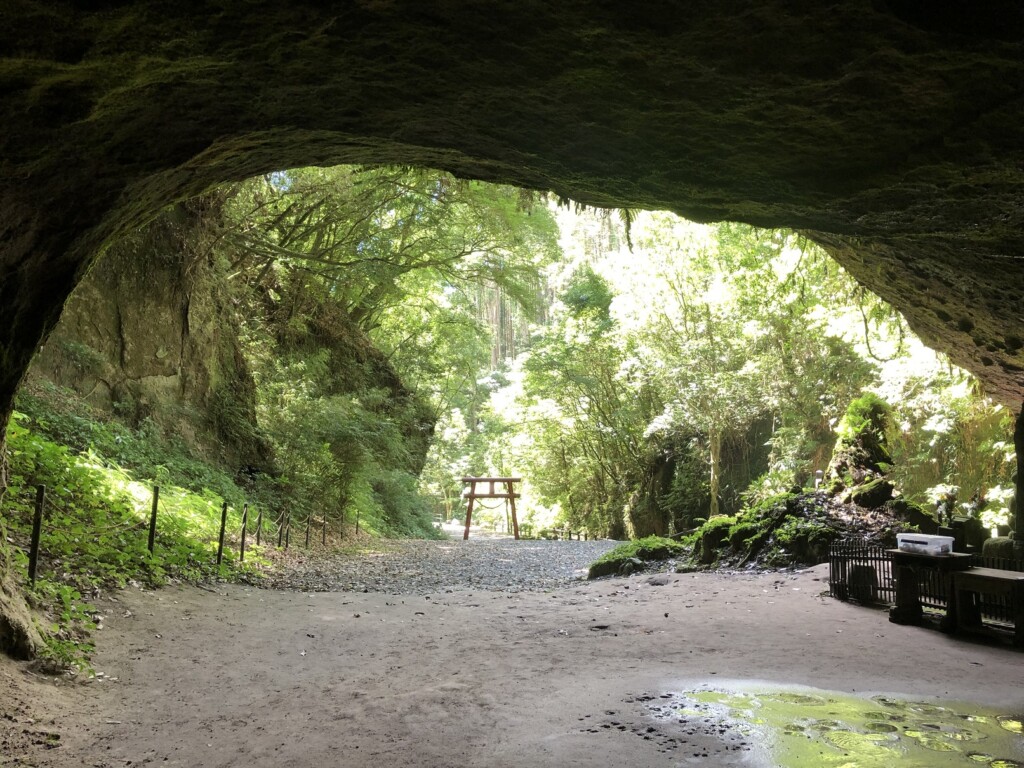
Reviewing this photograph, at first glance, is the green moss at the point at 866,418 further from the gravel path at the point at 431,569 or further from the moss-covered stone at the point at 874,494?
the gravel path at the point at 431,569

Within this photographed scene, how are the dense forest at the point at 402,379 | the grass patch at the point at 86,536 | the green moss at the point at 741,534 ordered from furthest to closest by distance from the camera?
1. the green moss at the point at 741,534
2. the dense forest at the point at 402,379
3. the grass patch at the point at 86,536

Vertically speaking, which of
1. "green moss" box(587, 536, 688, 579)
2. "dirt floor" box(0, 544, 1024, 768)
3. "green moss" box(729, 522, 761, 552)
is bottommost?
"dirt floor" box(0, 544, 1024, 768)

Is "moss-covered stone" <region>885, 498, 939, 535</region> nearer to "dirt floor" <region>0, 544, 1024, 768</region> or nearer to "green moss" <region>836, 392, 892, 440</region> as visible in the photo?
"green moss" <region>836, 392, 892, 440</region>

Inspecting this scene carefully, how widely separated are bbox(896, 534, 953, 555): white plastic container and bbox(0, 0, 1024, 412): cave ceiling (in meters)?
3.51

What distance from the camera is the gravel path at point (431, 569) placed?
1148 cm

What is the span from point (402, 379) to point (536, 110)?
73.5ft

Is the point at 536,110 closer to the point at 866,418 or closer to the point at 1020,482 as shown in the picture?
the point at 1020,482

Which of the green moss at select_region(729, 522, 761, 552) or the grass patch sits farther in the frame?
the green moss at select_region(729, 522, 761, 552)

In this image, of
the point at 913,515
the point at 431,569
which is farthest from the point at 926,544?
the point at 431,569

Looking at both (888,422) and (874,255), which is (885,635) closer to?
(874,255)

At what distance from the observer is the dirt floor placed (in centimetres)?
454

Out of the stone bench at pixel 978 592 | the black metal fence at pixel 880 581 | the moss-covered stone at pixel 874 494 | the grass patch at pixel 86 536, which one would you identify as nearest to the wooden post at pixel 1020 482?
the black metal fence at pixel 880 581

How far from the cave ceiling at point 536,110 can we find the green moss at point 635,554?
9.27 metres

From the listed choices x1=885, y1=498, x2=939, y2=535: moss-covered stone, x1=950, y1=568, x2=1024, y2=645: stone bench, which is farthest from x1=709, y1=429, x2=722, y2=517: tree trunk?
x1=950, y1=568, x2=1024, y2=645: stone bench
